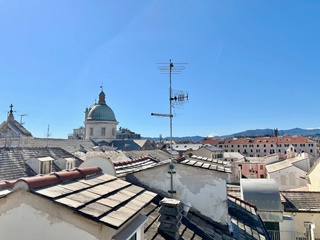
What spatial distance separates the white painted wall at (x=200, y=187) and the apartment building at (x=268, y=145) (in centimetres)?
9714

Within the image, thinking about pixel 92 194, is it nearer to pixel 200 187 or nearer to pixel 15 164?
pixel 200 187

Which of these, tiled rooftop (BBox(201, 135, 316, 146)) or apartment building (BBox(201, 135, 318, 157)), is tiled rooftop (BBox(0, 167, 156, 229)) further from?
tiled rooftop (BBox(201, 135, 316, 146))

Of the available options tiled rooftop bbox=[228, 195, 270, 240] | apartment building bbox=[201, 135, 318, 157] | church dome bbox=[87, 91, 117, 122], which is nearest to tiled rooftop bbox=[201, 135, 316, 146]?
→ apartment building bbox=[201, 135, 318, 157]

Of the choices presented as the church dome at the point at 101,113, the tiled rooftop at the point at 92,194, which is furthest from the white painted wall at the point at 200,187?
the church dome at the point at 101,113

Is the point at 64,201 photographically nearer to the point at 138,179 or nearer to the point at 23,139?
the point at 138,179

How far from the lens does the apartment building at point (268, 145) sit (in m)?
93.3

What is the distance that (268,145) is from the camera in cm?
10169

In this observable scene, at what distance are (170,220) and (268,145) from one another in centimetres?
10523

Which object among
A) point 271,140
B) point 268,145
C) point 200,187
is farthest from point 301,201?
point 268,145

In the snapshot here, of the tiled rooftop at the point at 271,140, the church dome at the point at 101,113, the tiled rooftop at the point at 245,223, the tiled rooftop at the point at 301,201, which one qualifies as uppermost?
the church dome at the point at 101,113

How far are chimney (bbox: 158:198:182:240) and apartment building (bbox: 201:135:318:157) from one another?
99596 millimetres

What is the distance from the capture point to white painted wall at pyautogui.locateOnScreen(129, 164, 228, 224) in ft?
24.8

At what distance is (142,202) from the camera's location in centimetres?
458

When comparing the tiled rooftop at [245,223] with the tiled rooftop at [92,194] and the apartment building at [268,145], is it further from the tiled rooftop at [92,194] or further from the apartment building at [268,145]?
the apartment building at [268,145]
